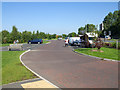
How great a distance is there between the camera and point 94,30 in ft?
57.5

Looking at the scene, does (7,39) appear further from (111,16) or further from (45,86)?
(111,16)

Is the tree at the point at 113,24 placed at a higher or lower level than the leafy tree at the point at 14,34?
higher

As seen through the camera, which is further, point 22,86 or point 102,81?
point 102,81

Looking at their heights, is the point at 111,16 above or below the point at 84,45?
above

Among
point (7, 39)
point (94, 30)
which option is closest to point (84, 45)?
point (94, 30)

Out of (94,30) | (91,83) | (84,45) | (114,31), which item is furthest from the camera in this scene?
(114,31)

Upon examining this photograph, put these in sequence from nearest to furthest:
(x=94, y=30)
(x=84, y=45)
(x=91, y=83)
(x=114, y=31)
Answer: (x=91, y=83) → (x=94, y=30) → (x=84, y=45) → (x=114, y=31)

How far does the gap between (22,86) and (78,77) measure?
8.85ft

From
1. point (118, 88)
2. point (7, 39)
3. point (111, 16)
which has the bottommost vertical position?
point (118, 88)

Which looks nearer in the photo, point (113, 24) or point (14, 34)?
point (14, 34)

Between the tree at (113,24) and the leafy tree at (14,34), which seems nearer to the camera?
the leafy tree at (14,34)

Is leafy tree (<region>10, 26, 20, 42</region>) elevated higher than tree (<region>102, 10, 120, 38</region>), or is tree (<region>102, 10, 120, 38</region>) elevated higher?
tree (<region>102, 10, 120, 38</region>)

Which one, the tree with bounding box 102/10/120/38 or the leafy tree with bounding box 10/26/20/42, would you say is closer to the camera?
the leafy tree with bounding box 10/26/20/42

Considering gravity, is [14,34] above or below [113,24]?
below
